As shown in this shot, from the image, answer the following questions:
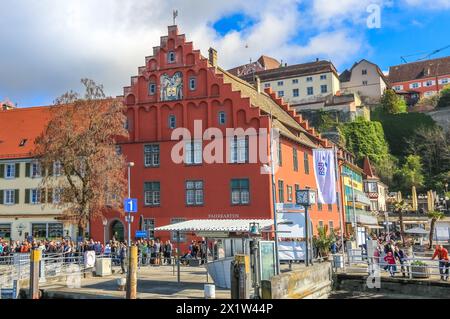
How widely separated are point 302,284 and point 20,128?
38066mm

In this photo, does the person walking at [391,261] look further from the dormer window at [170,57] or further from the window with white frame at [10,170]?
the window with white frame at [10,170]

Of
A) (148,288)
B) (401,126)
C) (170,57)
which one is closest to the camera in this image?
(148,288)

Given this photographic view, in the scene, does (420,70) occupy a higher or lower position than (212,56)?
higher

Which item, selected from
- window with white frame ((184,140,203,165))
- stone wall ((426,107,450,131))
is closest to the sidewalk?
window with white frame ((184,140,203,165))

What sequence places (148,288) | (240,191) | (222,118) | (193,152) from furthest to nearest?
(193,152) → (222,118) → (240,191) → (148,288)

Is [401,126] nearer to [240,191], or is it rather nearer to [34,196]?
[240,191]

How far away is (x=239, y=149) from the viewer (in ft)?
125

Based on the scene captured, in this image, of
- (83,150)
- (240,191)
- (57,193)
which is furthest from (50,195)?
(240,191)

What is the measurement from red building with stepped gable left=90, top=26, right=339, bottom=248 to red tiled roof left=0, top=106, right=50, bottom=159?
10.5m

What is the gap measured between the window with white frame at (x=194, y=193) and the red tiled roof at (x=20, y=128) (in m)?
15.5

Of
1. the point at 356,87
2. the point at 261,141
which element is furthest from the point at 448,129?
the point at 261,141

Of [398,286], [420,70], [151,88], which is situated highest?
[420,70]
